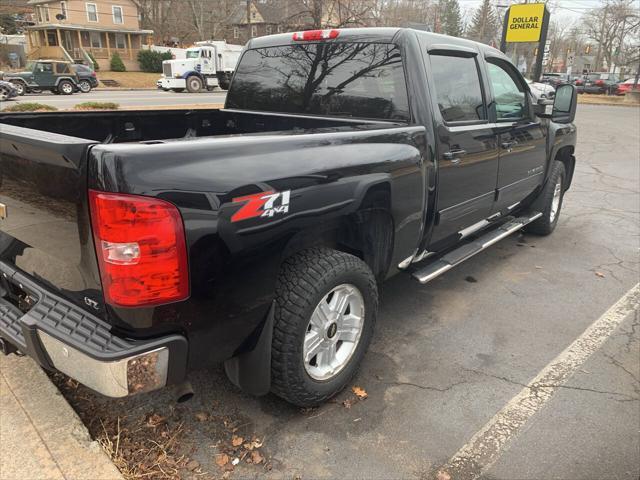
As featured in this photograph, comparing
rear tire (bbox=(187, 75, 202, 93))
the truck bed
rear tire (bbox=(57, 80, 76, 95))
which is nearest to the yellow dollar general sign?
rear tire (bbox=(187, 75, 202, 93))

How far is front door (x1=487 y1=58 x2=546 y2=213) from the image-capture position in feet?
13.7

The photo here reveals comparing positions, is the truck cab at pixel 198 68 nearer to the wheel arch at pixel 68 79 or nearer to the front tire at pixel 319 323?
the wheel arch at pixel 68 79

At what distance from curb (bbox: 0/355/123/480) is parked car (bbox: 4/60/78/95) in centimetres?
2694

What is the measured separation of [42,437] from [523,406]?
2.50 meters

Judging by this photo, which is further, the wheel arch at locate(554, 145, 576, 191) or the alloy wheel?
the wheel arch at locate(554, 145, 576, 191)

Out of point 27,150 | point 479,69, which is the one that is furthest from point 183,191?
point 479,69

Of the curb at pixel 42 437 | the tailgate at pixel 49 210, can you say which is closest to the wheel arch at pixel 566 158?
the tailgate at pixel 49 210

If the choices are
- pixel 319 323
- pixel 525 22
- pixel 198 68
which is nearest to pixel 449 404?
pixel 319 323

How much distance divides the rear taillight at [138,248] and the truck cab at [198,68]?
30768 millimetres

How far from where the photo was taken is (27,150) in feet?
6.65

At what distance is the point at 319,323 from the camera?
262 centimetres

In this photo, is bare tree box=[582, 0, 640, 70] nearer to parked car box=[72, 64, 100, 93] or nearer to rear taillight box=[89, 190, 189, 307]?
parked car box=[72, 64, 100, 93]

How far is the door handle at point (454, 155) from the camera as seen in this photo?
3.34 meters

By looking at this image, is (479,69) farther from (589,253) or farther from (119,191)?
(119,191)
